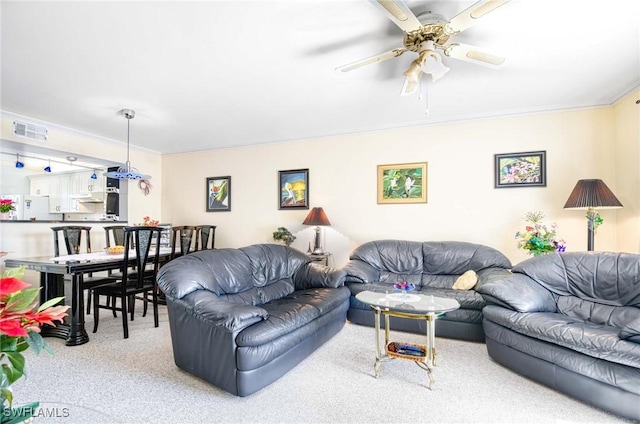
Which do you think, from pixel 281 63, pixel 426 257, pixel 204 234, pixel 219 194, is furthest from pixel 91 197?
pixel 426 257

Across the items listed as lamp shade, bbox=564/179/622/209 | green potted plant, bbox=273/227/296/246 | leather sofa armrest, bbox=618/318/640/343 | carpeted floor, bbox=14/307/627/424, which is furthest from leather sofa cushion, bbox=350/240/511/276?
leather sofa armrest, bbox=618/318/640/343

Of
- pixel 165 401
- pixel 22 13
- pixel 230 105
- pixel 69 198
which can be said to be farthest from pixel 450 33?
pixel 69 198

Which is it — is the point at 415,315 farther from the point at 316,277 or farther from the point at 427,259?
the point at 427,259

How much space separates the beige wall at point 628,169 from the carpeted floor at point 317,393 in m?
2.25

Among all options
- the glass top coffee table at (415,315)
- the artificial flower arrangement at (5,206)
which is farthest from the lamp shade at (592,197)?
the artificial flower arrangement at (5,206)

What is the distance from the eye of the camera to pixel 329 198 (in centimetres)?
501

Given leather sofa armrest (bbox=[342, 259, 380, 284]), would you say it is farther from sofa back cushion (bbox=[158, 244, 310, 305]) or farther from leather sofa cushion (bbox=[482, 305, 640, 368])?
leather sofa cushion (bbox=[482, 305, 640, 368])

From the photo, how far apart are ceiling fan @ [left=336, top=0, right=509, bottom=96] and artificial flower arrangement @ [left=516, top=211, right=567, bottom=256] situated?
2.16 meters

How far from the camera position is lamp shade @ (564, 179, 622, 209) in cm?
321

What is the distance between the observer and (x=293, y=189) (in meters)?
5.25

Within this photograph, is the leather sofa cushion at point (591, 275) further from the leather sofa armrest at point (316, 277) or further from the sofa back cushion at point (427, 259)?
the leather sofa armrest at point (316, 277)

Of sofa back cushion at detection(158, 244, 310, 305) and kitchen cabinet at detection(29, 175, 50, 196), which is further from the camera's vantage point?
kitchen cabinet at detection(29, 175, 50, 196)

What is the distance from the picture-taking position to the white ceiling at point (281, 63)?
2.15 metres

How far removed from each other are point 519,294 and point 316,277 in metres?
1.98
